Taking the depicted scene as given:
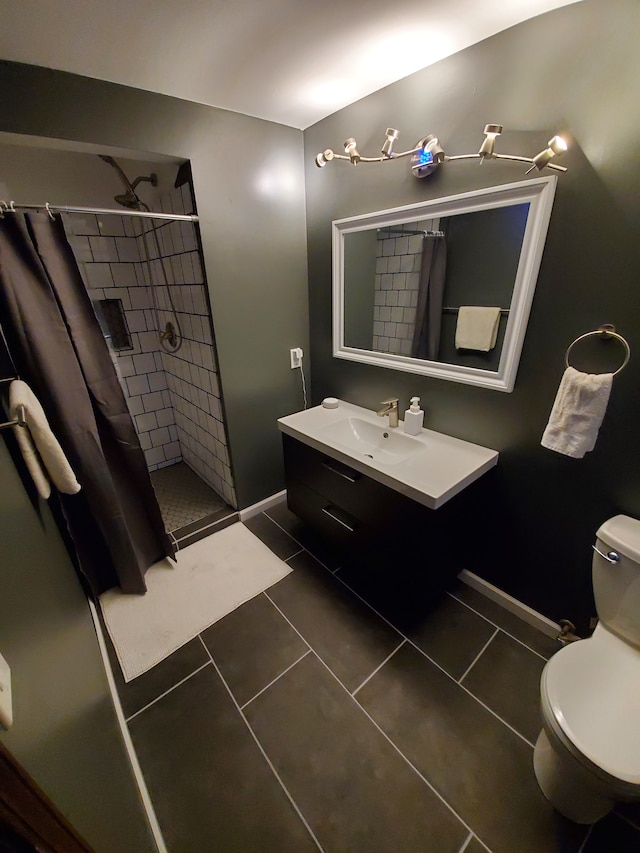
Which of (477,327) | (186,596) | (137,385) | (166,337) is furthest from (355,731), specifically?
(137,385)

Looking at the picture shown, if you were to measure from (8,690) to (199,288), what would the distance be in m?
1.82

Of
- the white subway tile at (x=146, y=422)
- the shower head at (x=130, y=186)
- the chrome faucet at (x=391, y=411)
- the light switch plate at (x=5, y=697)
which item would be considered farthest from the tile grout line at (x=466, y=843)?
the shower head at (x=130, y=186)

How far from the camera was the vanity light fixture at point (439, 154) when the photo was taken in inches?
40.8

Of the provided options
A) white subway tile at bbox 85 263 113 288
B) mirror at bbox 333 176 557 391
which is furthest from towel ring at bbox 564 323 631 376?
white subway tile at bbox 85 263 113 288

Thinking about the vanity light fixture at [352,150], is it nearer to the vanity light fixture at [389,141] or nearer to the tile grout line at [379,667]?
the vanity light fixture at [389,141]

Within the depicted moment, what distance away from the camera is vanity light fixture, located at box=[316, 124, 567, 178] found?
1.04 m

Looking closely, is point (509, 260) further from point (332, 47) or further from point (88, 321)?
point (88, 321)

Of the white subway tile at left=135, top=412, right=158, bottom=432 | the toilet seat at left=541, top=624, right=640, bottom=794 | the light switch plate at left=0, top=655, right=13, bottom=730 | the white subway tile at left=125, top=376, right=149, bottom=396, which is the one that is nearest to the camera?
the light switch plate at left=0, top=655, right=13, bottom=730

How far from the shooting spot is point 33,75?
4.11 ft

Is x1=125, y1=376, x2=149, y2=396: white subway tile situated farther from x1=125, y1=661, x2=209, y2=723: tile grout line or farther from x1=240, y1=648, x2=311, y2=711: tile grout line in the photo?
x1=240, y1=648, x2=311, y2=711: tile grout line

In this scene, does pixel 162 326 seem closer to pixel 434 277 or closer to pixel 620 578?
pixel 434 277

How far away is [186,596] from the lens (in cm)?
177

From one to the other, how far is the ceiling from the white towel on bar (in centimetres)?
111

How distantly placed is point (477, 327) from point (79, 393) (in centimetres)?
168
